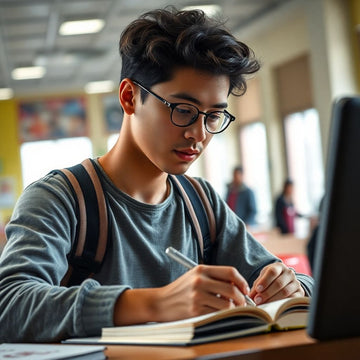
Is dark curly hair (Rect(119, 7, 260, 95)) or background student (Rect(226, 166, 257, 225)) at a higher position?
dark curly hair (Rect(119, 7, 260, 95))

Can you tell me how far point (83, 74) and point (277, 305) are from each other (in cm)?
1398

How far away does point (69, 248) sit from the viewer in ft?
4.89

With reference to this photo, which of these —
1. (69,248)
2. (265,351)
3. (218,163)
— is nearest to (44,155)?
(218,163)

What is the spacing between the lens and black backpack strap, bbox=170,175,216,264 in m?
1.74

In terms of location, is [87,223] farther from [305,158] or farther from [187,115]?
[305,158]

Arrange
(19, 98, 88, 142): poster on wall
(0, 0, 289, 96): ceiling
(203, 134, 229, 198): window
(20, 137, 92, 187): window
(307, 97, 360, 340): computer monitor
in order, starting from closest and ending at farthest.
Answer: (307, 97, 360, 340): computer monitor, (0, 0, 289, 96): ceiling, (203, 134, 229, 198): window, (19, 98, 88, 142): poster on wall, (20, 137, 92, 187): window

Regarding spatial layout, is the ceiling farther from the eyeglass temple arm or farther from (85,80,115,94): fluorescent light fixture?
the eyeglass temple arm

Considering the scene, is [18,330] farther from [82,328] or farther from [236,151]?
[236,151]

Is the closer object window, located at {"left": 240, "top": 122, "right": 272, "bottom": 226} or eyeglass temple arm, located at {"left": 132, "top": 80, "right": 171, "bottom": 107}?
eyeglass temple arm, located at {"left": 132, "top": 80, "right": 171, "bottom": 107}

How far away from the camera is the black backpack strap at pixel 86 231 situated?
59.6 inches

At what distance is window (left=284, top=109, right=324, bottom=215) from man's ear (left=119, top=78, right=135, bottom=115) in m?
8.88

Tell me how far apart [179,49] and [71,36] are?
9.96 meters

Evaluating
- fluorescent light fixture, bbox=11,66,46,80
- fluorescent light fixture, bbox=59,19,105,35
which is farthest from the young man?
fluorescent light fixture, bbox=11,66,46,80

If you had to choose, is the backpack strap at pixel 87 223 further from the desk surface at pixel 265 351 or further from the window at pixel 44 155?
the window at pixel 44 155
